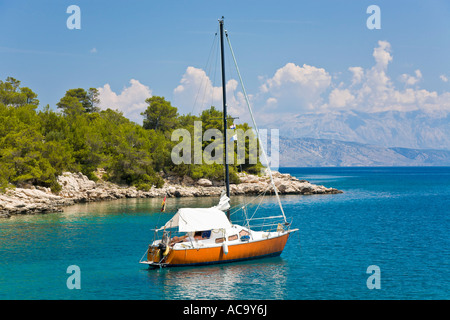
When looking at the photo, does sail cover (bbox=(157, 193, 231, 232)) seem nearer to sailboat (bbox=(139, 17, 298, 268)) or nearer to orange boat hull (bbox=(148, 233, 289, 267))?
sailboat (bbox=(139, 17, 298, 268))

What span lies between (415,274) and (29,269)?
24.4m

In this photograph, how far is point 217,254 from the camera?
27.2 meters

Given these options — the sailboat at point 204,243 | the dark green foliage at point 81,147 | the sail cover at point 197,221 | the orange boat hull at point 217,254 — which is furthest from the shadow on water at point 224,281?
the dark green foliage at point 81,147

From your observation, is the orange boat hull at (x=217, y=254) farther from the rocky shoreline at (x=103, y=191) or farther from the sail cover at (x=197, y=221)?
the rocky shoreline at (x=103, y=191)

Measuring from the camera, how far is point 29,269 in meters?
27.2

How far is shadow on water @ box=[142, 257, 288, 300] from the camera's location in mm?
22531

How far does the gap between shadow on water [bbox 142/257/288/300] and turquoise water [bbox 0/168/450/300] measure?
55 mm

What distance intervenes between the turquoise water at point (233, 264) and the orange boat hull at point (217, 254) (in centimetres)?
49

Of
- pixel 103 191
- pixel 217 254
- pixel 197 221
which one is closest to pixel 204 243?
pixel 217 254

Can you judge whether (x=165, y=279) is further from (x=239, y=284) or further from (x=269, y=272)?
(x=269, y=272)

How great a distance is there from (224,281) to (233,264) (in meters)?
3.26

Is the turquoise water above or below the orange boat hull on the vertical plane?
below

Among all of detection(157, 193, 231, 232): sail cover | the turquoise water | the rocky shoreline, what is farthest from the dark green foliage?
detection(157, 193, 231, 232): sail cover
